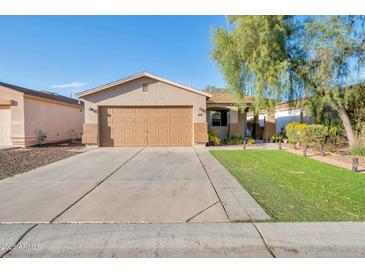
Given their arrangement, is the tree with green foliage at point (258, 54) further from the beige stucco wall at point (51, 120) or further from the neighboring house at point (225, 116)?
the beige stucco wall at point (51, 120)

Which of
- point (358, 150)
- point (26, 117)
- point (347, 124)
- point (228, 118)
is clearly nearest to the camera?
point (358, 150)

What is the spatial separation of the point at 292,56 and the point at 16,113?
15.6m

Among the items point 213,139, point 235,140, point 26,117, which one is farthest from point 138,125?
point 26,117

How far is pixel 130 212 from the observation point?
3.80m

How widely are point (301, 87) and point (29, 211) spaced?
1277 cm

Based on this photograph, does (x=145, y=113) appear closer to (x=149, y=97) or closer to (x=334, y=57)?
(x=149, y=97)

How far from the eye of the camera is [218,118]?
16.2 metres

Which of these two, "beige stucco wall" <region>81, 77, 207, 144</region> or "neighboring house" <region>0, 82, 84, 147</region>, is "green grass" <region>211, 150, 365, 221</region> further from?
"neighboring house" <region>0, 82, 84, 147</region>

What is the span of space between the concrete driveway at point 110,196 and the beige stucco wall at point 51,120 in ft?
26.1

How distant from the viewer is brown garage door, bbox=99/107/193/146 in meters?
13.4

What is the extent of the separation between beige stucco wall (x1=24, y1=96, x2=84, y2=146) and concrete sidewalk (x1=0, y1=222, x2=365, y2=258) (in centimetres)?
1219

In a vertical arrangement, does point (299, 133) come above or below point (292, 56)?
below

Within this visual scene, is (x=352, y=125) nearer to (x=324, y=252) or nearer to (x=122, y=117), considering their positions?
(x=324, y=252)

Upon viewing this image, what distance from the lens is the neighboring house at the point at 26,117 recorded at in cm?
1278
